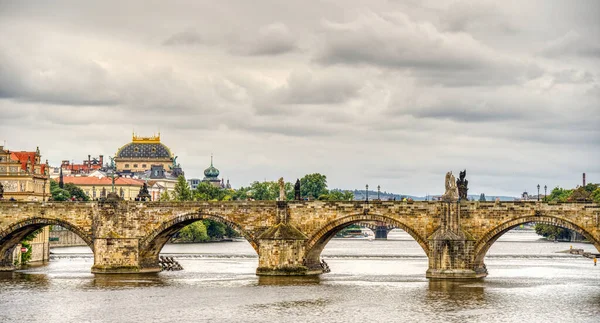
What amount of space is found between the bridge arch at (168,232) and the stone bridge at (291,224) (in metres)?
0.07

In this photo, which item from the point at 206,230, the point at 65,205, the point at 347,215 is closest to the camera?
the point at 347,215

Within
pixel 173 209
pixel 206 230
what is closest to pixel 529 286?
pixel 173 209

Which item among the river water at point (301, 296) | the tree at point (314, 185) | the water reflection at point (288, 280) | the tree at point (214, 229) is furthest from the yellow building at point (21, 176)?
the tree at point (314, 185)

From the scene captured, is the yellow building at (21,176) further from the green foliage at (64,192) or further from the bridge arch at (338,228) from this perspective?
the green foliage at (64,192)

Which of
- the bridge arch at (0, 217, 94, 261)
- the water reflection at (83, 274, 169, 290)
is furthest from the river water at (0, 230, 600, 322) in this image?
the bridge arch at (0, 217, 94, 261)

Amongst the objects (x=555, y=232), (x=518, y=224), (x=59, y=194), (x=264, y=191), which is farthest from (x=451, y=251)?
(x=264, y=191)

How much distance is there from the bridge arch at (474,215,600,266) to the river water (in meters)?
2.17

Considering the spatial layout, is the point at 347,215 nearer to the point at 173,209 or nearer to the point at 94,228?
the point at 173,209

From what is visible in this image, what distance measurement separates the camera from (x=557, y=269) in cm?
9369

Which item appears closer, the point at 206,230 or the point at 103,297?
the point at 103,297

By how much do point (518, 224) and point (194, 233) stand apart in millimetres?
89710

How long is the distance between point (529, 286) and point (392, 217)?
10383mm

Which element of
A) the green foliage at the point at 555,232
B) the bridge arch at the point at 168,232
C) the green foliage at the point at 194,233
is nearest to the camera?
the bridge arch at the point at 168,232

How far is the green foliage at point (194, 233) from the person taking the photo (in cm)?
16000
